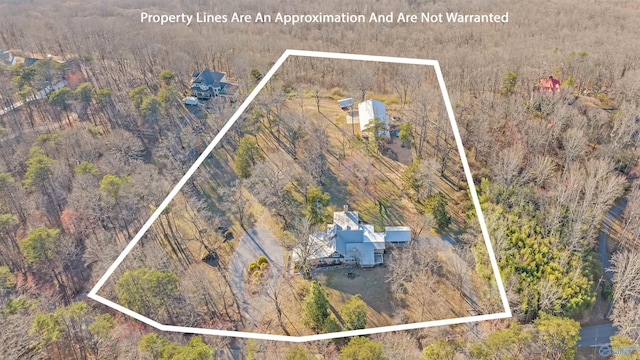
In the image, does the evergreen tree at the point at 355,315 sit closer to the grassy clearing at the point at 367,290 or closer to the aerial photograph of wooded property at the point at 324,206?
the aerial photograph of wooded property at the point at 324,206

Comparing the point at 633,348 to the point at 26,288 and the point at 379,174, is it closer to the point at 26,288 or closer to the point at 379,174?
the point at 379,174

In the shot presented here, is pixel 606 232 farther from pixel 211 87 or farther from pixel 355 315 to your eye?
pixel 211 87

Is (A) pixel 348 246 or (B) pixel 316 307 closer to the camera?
(B) pixel 316 307

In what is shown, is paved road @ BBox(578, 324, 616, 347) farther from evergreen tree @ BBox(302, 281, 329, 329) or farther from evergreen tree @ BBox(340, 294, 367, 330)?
evergreen tree @ BBox(302, 281, 329, 329)

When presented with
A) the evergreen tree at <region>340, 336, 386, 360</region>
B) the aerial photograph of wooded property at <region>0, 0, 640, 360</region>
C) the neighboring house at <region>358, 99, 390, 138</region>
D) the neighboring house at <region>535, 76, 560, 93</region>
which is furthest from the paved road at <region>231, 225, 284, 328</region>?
the neighboring house at <region>535, 76, 560, 93</region>

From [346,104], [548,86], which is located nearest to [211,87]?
[346,104]

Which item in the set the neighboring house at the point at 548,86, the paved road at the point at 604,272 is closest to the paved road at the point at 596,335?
the paved road at the point at 604,272

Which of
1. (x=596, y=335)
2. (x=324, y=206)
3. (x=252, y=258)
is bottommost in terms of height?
(x=596, y=335)

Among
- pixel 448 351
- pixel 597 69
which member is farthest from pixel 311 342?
pixel 597 69
